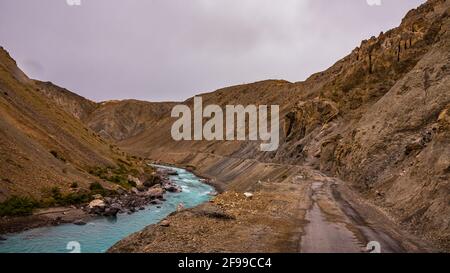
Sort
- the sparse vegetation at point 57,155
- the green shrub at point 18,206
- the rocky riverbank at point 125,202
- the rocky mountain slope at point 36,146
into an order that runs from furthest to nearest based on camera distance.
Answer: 1. the sparse vegetation at point 57,155
2. the rocky riverbank at point 125,202
3. the rocky mountain slope at point 36,146
4. the green shrub at point 18,206

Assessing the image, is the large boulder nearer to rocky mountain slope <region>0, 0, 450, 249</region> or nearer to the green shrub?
the green shrub

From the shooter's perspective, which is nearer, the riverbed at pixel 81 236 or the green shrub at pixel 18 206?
the riverbed at pixel 81 236

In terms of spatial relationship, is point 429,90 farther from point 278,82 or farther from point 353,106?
point 278,82

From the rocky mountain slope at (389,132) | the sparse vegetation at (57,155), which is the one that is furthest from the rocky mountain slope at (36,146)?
the rocky mountain slope at (389,132)

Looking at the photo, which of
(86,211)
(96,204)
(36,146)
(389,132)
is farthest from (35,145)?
(389,132)

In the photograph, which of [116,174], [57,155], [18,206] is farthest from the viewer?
[116,174]

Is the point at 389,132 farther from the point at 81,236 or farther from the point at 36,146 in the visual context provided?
the point at 36,146

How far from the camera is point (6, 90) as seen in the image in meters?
63.1

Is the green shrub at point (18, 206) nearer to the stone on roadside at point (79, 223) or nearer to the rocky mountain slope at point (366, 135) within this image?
the rocky mountain slope at point (366, 135)

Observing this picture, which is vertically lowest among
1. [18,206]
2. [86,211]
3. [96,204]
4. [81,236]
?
[81,236]

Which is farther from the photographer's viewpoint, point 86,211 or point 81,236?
point 86,211

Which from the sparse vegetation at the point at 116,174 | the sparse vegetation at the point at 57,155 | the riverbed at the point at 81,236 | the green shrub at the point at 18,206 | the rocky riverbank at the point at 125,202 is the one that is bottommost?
the riverbed at the point at 81,236

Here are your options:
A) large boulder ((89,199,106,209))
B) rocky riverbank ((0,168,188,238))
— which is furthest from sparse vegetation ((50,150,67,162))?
large boulder ((89,199,106,209))
